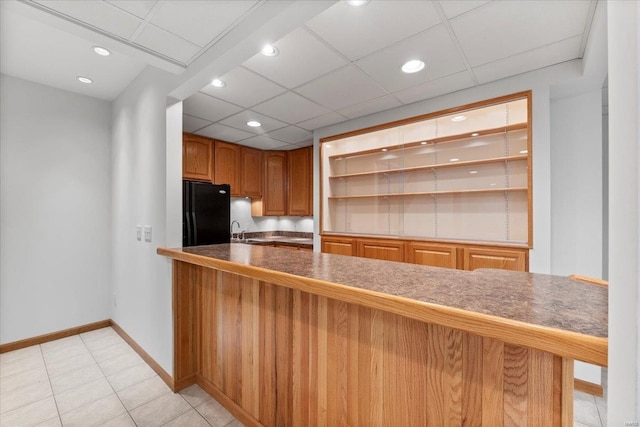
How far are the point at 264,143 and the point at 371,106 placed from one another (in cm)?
203

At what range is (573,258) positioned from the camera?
2.39 metres

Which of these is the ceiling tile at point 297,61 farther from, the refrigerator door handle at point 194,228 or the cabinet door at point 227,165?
the cabinet door at point 227,165

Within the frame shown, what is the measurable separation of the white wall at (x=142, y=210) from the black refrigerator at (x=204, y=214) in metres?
0.29

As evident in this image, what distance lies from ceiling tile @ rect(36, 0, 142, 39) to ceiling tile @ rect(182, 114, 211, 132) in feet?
5.36

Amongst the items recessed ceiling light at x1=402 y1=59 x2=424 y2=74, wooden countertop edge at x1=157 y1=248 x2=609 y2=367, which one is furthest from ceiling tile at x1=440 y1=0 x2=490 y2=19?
wooden countertop edge at x1=157 y1=248 x2=609 y2=367

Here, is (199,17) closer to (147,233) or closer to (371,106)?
(147,233)

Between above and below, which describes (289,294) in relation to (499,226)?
below

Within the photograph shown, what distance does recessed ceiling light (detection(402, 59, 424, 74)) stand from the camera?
2.18 meters

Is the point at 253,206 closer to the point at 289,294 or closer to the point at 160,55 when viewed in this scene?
the point at 160,55

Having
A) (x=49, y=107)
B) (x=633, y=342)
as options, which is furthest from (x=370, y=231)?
(x=49, y=107)

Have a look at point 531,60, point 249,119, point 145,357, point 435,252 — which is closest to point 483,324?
point 435,252

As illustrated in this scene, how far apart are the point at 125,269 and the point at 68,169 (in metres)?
1.27

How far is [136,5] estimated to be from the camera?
1.51 metres

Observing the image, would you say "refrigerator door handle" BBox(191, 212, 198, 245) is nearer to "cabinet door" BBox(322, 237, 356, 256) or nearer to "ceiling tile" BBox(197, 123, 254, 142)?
"ceiling tile" BBox(197, 123, 254, 142)
